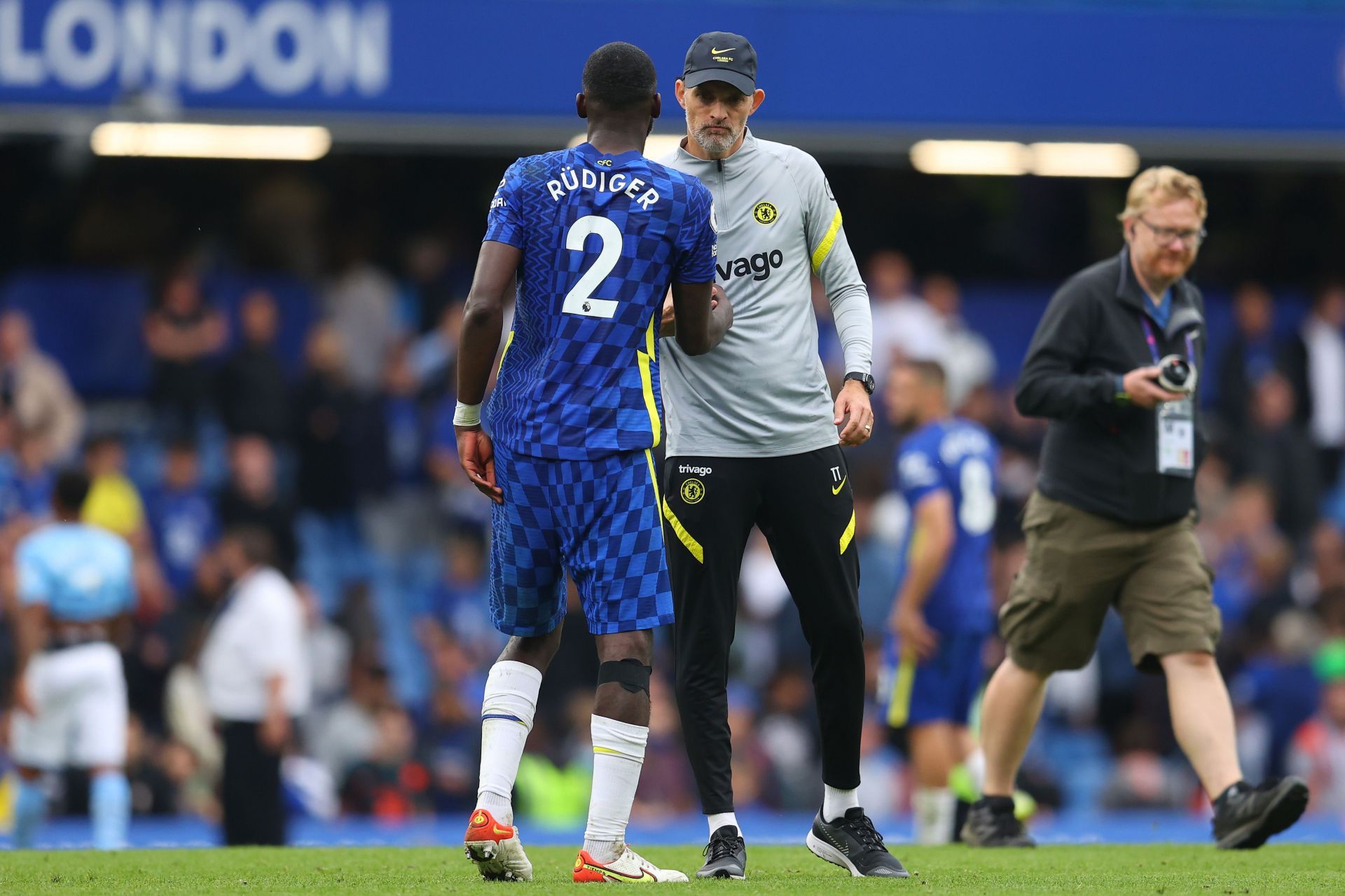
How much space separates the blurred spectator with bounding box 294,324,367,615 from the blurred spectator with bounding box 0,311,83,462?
159cm

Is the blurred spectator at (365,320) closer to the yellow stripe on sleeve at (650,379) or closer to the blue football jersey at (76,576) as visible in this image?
the blue football jersey at (76,576)

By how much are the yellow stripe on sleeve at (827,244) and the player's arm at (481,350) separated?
3.62ft

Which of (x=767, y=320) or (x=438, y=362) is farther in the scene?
(x=438, y=362)

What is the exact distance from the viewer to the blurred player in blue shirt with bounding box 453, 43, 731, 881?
5059 millimetres

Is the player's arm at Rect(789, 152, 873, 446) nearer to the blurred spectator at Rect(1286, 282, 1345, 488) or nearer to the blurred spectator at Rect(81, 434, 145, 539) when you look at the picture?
the blurred spectator at Rect(81, 434, 145, 539)

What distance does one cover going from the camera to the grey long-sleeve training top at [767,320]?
568 centimetres

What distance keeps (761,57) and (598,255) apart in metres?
7.90

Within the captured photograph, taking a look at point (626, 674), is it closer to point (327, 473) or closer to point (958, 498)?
point (958, 498)

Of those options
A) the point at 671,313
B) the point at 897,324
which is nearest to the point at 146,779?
the point at 897,324

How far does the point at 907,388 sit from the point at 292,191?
712 cm

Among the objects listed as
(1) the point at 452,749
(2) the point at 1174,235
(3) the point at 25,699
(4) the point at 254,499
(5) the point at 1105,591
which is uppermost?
(2) the point at 1174,235

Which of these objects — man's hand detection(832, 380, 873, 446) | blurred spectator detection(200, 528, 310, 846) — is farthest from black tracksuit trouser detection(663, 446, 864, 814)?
blurred spectator detection(200, 528, 310, 846)

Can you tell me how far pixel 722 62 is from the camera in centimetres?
550

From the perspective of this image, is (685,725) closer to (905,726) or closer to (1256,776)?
(905,726)
